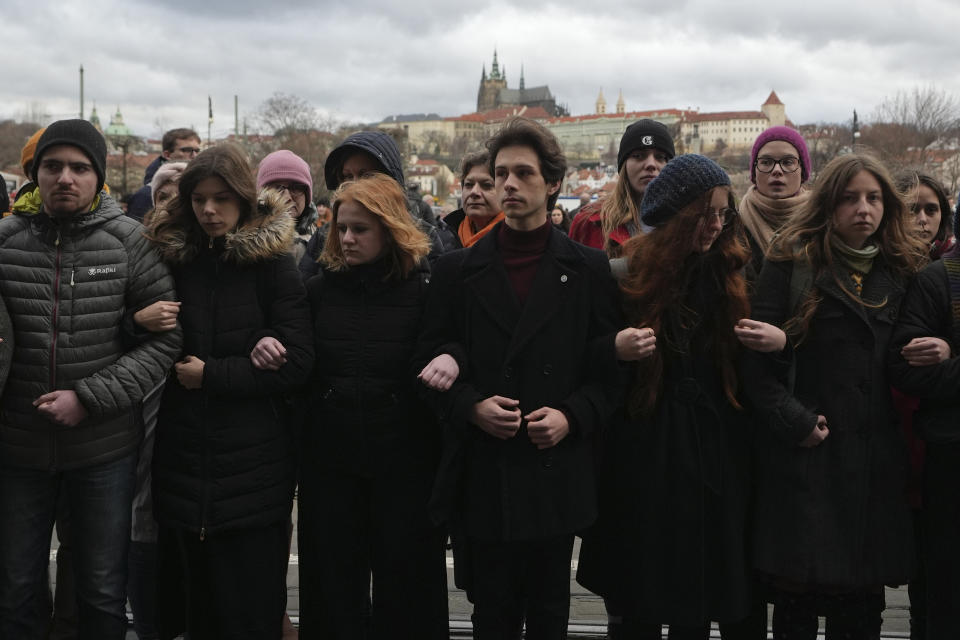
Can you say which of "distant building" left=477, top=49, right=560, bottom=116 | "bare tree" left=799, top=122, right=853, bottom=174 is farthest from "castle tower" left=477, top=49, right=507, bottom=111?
"bare tree" left=799, top=122, right=853, bottom=174

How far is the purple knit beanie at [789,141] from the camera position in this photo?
4012 millimetres

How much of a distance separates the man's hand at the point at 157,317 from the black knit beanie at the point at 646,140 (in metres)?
2.45

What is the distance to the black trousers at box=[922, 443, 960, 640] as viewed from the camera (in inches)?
120

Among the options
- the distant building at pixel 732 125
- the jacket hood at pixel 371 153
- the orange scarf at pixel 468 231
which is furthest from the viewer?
the distant building at pixel 732 125

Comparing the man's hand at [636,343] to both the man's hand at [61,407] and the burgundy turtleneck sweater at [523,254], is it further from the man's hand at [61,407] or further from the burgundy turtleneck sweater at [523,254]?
the man's hand at [61,407]

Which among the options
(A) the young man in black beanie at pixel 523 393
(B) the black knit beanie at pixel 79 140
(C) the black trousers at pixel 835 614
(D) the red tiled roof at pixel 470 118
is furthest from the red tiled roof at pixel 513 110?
(C) the black trousers at pixel 835 614

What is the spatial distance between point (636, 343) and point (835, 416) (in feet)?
2.77

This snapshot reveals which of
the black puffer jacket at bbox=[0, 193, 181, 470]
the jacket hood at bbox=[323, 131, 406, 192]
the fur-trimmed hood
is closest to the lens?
the black puffer jacket at bbox=[0, 193, 181, 470]

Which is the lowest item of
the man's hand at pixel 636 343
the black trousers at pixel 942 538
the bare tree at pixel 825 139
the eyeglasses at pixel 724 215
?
the black trousers at pixel 942 538

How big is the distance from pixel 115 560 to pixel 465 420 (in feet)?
5.08

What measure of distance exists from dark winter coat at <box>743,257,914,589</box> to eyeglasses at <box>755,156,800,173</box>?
964 millimetres

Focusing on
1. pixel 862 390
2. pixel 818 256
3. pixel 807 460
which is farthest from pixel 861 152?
pixel 807 460

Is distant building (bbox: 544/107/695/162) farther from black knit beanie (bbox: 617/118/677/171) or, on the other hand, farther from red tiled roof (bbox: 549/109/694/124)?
black knit beanie (bbox: 617/118/677/171)

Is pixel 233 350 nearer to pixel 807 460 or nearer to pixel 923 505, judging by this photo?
pixel 807 460
